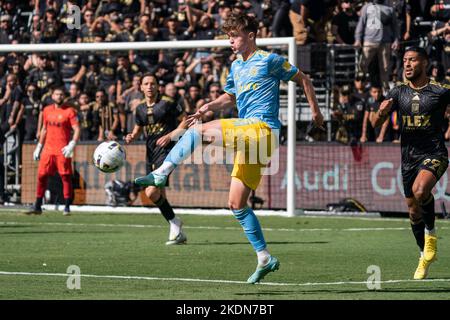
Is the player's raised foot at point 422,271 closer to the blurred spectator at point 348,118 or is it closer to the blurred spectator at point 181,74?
the blurred spectator at point 348,118

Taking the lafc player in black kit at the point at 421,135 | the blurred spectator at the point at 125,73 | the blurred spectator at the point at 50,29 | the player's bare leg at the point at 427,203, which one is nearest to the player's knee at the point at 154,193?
the lafc player in black kit at the point at 421,135

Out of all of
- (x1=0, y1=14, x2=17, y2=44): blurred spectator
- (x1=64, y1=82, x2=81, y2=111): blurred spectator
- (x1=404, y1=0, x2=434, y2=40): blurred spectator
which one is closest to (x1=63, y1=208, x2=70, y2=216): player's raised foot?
(x1=64, y1=82, x2=81, y2=111): blurred spectator

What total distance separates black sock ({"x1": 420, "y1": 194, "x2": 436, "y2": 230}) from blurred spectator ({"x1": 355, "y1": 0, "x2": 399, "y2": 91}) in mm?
10985

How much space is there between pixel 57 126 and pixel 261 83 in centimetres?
1248

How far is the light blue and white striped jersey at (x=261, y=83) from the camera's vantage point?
443 inches

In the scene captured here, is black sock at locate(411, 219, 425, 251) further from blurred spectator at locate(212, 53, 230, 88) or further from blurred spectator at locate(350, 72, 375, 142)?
blurred spectator at locate(212, 53, 230, 88)

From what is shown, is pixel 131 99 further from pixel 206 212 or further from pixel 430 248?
pixel 430 248

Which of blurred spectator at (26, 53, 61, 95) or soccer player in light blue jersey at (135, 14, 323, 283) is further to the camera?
blurred spectator at (26, 53, 61, 95)

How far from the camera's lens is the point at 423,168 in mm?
12344

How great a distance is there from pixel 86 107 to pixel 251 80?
47.6ft

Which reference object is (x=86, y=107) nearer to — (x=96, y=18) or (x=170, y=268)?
(x=96, y=18)

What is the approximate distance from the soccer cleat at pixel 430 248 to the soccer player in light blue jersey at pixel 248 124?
6.42ft

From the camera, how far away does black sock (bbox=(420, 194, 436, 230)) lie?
1237 cm
